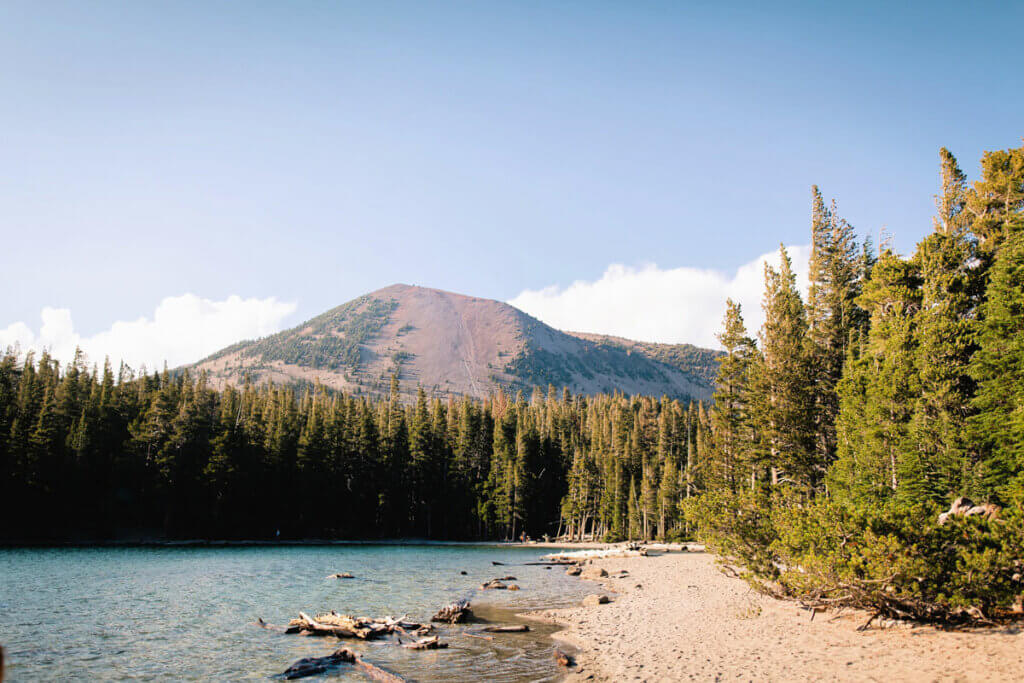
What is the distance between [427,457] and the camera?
334 feet

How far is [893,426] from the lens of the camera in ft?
102

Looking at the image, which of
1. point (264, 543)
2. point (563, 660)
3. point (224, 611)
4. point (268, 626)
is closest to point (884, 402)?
point (563, 660)

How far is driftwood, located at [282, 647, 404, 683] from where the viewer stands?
16862 millimetres

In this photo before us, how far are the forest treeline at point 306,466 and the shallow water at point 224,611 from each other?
21534mm

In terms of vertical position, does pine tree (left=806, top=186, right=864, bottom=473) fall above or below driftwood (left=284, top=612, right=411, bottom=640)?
above

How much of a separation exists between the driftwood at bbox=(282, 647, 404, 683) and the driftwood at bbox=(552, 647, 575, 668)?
4.63m

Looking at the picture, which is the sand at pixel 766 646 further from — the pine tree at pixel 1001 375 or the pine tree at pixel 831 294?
the pine tree at pixel 831 294

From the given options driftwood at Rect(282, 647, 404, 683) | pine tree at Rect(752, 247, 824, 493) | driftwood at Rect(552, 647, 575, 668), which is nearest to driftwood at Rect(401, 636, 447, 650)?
driftwood at Rect(282, 647, 404, 683)

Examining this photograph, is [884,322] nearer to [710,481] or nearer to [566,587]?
[710,481]

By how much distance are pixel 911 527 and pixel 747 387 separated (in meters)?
25.5

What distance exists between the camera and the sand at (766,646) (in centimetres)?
1455

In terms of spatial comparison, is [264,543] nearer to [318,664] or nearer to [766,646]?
[318,664]

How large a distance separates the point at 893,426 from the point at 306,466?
7875 cm

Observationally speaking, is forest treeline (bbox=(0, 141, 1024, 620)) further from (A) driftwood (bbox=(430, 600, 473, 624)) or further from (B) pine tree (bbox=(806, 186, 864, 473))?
(A) driftwood (bbox=(430, 600, 473, 624))
